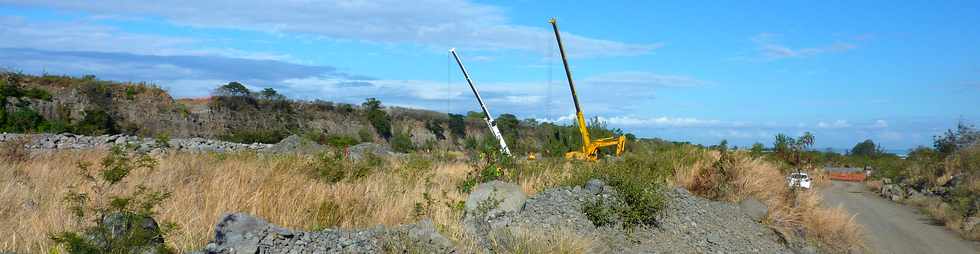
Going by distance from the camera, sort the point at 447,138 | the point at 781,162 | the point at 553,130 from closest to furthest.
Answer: the point at 781,162 → the point at 553,130 → the point at 447,138

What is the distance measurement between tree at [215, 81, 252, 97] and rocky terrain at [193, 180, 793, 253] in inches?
1339

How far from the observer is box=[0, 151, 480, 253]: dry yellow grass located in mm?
7402

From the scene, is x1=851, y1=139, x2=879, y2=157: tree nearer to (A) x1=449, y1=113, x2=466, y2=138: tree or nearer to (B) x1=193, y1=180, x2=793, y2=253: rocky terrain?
(A) x1=449, y1=113, x2=466, y2=138: tree

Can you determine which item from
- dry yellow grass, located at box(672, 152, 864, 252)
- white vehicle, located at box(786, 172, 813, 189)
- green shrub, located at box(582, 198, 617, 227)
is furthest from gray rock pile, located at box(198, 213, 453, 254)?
white vehicle, located at box(786, 172, 813, 189)

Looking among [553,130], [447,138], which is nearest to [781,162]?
[553,130]

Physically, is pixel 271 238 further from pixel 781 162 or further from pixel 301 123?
pixel 301 123

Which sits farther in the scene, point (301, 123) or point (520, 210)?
point (301, 123)

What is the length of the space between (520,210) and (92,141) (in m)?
17.5

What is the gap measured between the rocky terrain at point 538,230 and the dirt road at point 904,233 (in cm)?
528

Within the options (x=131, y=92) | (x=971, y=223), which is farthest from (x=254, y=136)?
Answer: (x=971, y=223)

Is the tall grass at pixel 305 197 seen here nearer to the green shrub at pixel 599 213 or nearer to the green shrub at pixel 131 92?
the green shrub at pixel 599 213

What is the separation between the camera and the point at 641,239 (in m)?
10.7

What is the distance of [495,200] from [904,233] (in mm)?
14738

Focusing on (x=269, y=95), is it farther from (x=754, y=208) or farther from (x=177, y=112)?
(x=754, y=208)
